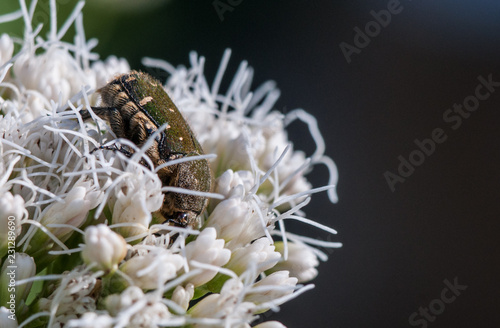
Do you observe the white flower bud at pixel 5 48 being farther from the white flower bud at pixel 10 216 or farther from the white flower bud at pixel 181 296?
the white flower bud at pixel 181 296

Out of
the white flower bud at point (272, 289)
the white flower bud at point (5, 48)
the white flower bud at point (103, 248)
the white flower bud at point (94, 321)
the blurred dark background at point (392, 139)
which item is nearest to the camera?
the white flower bud at point (94, 321)

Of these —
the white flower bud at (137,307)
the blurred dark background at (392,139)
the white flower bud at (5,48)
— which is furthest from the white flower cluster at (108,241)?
the blurred dark background at (392,139)

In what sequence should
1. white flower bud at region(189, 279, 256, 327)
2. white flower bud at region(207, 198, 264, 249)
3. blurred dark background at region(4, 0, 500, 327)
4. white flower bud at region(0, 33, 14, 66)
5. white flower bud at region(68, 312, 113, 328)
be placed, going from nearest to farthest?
white flower bud at region(68, 312, 113, 328)
white flower bud at region(189, 279, 256, 327)
white flower bud at region(207, 198, 264, 249)
white flower bud at region(0, 33, 14, 66)
blurred dark background at region(4, 0, 500, 327)

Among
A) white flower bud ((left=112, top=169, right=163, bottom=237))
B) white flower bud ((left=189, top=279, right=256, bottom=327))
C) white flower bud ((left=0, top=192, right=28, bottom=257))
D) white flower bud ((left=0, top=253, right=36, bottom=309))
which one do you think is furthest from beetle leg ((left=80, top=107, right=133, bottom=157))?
white flower bud ((left=189, top=279, right=256, bottom=327))

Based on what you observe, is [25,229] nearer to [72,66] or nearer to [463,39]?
[72,66]

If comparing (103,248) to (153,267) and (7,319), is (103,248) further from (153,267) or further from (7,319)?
(7,319)

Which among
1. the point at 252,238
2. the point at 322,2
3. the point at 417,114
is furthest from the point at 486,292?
the point at 252,238

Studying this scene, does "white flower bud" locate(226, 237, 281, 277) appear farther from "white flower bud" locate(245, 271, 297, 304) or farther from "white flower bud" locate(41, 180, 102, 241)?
"white flower bud" locate(41, 180, 102, 241)
